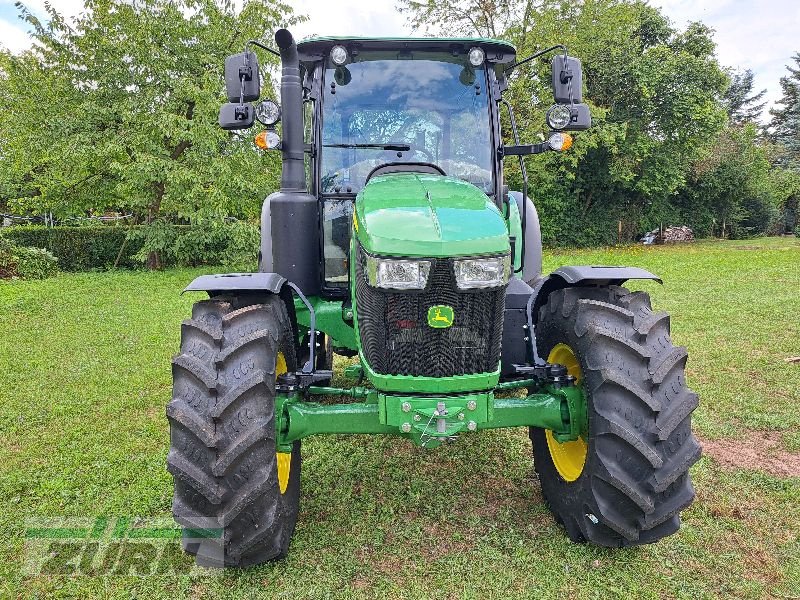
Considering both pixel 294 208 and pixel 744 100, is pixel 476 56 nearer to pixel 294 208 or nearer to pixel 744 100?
pixel 294 208

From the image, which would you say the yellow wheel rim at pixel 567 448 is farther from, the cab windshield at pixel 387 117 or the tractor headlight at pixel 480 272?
the cab windshield at pixel 387 117

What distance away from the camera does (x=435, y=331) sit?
2875 mm

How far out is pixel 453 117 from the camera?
4.13 metres

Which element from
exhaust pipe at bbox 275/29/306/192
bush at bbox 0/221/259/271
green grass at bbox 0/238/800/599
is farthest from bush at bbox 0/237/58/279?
exhaust pipe at bbox 275/29/306/192

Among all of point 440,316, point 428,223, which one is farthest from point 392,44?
point 440,316

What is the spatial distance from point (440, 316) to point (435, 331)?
0.26ft

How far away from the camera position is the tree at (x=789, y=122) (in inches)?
1369

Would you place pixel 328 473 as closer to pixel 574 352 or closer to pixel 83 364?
pixel 574 352

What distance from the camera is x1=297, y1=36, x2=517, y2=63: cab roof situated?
3.97 metres

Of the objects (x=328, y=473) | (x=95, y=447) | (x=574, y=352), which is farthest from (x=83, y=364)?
(x=574, y=352)

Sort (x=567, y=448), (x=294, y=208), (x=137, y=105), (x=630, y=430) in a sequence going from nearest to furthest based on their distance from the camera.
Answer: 1. (x=630, y=430)
2. (x=567, y=448)
3. (x=294, y=208)
4. (x=137, y=105)

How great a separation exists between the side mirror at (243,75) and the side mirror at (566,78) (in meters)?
1.84

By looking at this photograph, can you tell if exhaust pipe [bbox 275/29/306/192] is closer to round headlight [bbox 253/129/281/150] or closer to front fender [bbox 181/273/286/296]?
round headlight [bbox 253/129/281/150]

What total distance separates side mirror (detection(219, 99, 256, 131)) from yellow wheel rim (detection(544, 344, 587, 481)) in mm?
2327
